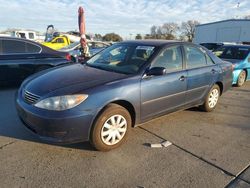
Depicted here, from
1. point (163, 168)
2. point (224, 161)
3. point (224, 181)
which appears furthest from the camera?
point (224, 161)

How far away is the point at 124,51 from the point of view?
166 inches

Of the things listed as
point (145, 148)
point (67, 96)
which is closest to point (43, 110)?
point (67, 96)

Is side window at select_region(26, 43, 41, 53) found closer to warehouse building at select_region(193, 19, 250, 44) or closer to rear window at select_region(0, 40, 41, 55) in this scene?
rear window at select_region(0, 40, 41, 55)

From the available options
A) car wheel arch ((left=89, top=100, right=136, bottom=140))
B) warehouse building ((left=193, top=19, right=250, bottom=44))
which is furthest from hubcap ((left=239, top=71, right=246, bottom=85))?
warehouse building ((left=193, top=19, right=250, bottom=44))

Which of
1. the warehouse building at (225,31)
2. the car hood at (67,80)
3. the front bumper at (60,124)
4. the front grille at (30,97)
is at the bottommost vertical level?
the front bumper at (60,124)

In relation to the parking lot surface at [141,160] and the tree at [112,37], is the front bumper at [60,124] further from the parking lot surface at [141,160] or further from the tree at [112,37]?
the tree at [112,37]

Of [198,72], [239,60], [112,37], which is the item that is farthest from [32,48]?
[112,37]

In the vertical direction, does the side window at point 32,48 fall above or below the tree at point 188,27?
below

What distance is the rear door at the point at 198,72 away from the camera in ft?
14.1

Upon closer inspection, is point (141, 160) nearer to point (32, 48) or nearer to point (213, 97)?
point (213, 97)

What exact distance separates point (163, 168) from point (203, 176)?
478 millimetres

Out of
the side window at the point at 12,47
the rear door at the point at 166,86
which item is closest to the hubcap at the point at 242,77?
the rear door at the point at 166,86

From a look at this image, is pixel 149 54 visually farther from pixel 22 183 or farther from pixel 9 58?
pixel 9 58

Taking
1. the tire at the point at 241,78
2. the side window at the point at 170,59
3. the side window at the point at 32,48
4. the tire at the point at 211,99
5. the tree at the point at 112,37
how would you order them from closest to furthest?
the side window at the point at 170,59 → the tire at the point at 211,99 → the side window at the point at 32,48 → the tire at the point at 241,78 → the tree at the point at 112,37
